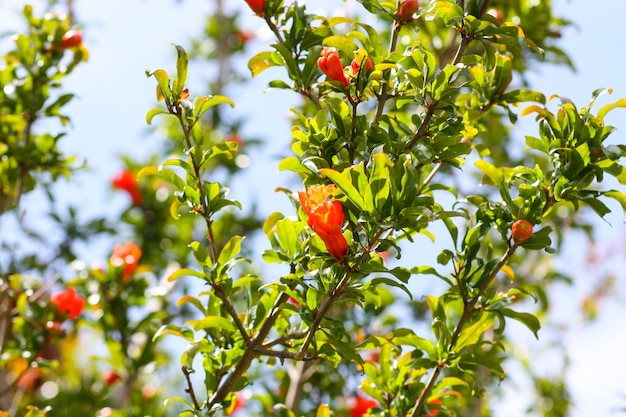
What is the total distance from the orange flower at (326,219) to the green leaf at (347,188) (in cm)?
3

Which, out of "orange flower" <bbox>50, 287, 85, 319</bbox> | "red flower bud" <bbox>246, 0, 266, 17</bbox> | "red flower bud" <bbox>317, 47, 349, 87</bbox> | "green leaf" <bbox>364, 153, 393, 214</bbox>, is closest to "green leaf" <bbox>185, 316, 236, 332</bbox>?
"green leaf" <bbox>364, 153, 393, 214</bbox>

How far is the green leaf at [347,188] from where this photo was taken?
1296mm

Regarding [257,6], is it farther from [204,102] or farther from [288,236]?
[288,236]

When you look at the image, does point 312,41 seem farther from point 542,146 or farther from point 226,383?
point 226,383

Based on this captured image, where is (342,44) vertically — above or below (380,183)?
above

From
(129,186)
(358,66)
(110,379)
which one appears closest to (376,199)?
(358,66)

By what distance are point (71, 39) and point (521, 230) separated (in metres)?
1.76

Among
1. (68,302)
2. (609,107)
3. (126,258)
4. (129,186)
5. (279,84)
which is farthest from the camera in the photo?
(129,186)

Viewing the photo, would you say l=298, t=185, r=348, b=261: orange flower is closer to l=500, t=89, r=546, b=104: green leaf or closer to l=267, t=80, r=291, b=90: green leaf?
l=267, t=80, r=291, b=90: green leaf

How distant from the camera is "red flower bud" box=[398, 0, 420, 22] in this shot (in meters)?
1.59

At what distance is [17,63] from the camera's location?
8.16 ft

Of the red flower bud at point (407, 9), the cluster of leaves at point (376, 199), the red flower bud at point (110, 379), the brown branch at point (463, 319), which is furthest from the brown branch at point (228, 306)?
the red flower bud at point (110, 379)

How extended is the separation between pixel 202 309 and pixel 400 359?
0.50 meters

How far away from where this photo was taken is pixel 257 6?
1.75 m
